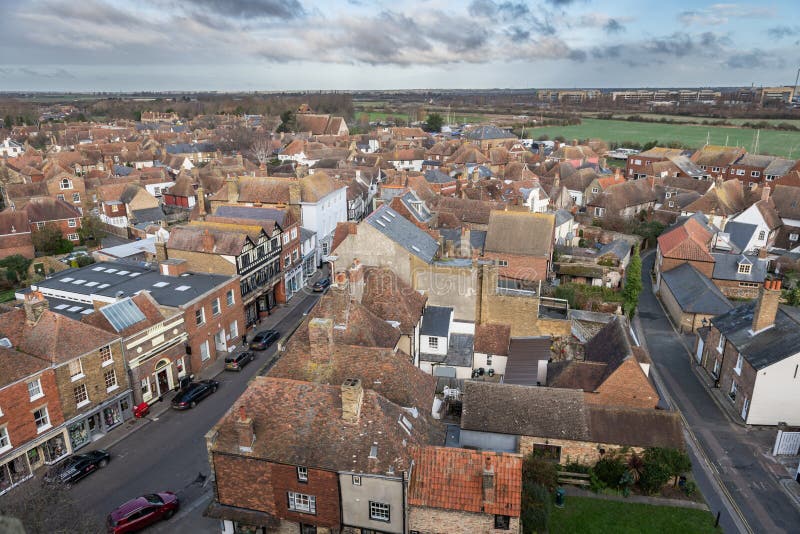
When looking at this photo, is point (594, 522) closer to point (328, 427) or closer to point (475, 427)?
point (475, 427)

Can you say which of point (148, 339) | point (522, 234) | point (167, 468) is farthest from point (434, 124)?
point (167, 468)

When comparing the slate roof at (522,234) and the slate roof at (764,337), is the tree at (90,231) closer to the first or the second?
the slate roof at (522,234)

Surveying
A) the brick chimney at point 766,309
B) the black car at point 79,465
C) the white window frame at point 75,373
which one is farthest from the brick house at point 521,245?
the black car at point 79,465

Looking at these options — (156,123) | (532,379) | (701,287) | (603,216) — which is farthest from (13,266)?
(156,123)

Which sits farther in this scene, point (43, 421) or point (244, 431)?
point (43, 421)

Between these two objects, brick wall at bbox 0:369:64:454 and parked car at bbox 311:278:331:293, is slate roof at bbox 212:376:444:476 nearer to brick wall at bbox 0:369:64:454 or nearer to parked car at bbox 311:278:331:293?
brick wall at bbox 0:369:64:454

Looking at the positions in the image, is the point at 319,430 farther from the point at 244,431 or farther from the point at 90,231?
the point at 90,231
